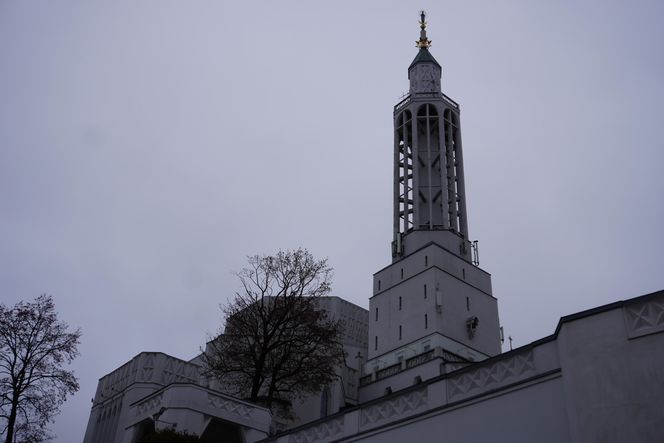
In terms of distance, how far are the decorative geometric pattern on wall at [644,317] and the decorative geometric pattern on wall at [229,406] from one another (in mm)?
17836

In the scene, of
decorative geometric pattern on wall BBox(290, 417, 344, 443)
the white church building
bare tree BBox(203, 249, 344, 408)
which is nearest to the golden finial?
the white church building

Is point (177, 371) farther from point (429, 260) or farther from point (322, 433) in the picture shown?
point (322, 433)

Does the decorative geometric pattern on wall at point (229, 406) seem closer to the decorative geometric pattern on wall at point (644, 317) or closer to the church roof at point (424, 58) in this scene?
the decorative geometric pattern on wall at point (644, 317)

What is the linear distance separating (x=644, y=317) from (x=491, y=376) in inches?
159

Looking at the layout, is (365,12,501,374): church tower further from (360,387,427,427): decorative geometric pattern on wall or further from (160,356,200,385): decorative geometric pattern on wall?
(360,387,427,427): decorative geometric pattern on wall

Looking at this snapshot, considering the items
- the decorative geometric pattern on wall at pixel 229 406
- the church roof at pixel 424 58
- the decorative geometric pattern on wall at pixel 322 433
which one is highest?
the church roof at pixel 424 58

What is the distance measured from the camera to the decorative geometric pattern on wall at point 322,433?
20.2 m

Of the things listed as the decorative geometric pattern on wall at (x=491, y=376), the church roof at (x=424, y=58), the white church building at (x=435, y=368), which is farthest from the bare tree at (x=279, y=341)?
the church roof at (x=424, y=58)

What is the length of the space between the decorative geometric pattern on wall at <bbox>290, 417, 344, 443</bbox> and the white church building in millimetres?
44

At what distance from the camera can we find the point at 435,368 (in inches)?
1647

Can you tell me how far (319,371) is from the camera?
3528cm

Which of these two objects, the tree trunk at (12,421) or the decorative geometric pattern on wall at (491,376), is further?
the tree trunk at (12,421)

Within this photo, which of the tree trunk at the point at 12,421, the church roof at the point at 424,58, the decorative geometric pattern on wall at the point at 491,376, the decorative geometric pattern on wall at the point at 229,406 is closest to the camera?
the decorative geometric pattern on wall at the point at 491,376

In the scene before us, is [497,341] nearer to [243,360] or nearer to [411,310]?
[411,310]
